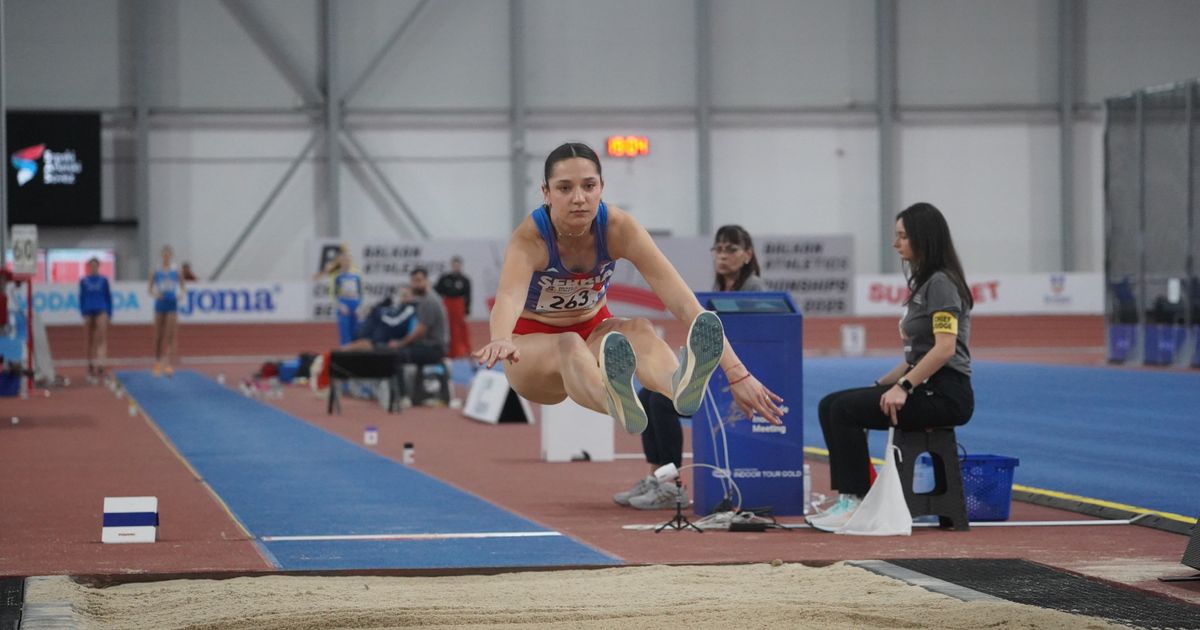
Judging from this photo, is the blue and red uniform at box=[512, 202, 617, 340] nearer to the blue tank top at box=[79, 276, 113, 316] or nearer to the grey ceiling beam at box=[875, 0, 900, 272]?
the blue tank top at box=[79, 276, 113, 316]

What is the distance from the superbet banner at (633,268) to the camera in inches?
1061

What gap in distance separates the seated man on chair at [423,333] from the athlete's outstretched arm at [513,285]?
11.8 metres

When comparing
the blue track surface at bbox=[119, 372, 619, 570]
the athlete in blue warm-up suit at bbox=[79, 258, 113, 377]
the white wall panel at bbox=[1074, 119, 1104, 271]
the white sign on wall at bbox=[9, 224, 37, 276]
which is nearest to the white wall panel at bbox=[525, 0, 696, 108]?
the white wall panel at bbox=[1074, 119, 1104, 271]

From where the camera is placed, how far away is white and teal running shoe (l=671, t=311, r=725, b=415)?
5406 millimetres

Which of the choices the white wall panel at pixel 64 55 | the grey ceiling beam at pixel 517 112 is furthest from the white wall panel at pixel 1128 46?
the white wall panel at pixel 64 55

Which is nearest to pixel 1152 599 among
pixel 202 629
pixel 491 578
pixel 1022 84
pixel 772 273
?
pixel 491 578

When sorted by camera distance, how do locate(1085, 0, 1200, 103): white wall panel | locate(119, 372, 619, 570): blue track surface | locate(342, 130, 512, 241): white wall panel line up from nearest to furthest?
1. locate(119, 372, 619, 570): blue track surface
2. locate(342, 130, 512, 241): white wall panel
3. locate(1085, 0, 1200, 103): white wall panel

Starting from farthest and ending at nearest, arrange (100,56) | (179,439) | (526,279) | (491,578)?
(100,56) < (179,439) < (491,578) < (526,279)

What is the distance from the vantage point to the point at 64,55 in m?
31.1

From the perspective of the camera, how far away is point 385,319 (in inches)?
719

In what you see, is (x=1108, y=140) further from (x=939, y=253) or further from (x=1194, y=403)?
(x=939, y=253)

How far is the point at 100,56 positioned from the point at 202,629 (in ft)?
93.5

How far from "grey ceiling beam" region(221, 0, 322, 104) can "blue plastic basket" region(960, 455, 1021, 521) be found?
84.6 ft

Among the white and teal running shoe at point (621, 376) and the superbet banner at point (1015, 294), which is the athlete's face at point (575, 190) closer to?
the white and teal running shoe at point (621, 376)
